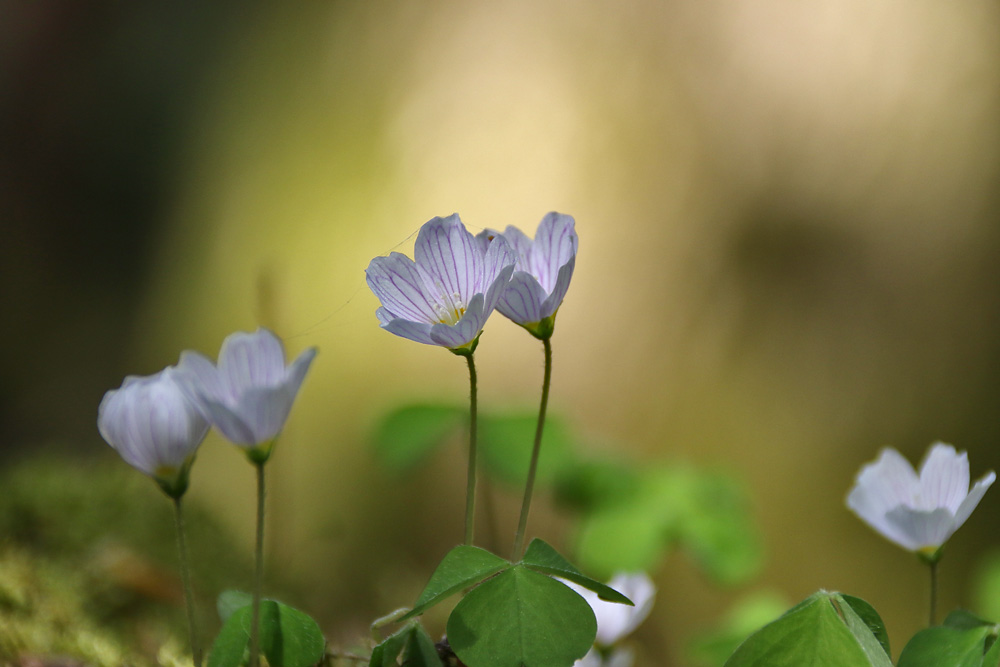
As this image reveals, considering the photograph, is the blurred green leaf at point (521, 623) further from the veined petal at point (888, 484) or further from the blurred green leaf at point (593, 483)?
the blurred green leaf at point (593, 483)

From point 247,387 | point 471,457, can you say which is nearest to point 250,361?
point 247,387

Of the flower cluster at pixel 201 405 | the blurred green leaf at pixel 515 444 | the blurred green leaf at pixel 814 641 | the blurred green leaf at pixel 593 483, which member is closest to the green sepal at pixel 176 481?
the flower cluster at pixel 201 405

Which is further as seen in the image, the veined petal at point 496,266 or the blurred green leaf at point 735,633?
the blurred green leaf at point 735,633

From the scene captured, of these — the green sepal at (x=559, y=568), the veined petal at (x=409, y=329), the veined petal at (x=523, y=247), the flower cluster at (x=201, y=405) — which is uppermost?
the veined petal at (x=523, y=247)

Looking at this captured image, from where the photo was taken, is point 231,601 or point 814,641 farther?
point 231,601

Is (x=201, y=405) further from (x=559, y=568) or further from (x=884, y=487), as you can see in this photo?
(x=884, y=487)

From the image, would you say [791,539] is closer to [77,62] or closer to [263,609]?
[263,609]

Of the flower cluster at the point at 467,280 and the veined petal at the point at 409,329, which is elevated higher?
the flower cluster at the point at 467,280

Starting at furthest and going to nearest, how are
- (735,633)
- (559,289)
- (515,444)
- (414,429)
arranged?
(515,444) < (414,429) < (735,633) < (559,289)
